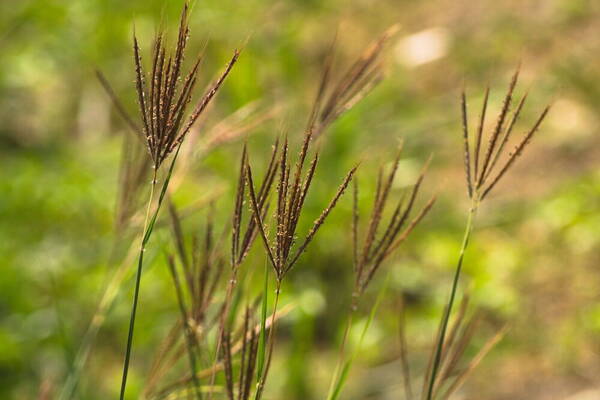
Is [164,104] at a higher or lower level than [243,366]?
higher

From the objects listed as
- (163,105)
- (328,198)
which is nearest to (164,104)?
(163,105)

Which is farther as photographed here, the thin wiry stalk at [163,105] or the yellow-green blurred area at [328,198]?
the yellow-green blurred area at [328,198]

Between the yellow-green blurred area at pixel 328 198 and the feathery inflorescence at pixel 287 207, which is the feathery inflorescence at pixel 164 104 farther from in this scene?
the yellow-green blurred area at pixel 328 198

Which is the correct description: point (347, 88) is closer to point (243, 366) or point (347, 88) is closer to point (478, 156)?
point (478, 156)

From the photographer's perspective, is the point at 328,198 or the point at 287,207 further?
the point at 328,198

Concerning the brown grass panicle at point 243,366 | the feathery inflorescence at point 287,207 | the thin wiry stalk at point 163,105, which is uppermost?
the thin wiry stalk at point 163,105

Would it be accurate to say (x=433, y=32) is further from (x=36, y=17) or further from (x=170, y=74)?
(x=170, y=74)

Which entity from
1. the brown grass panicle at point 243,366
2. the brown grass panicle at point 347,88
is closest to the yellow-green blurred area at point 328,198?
the brown grass panicle at point 347,88

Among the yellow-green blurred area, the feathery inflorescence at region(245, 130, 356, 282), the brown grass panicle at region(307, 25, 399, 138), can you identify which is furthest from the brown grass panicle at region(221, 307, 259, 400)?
the yellow-green blurred area
